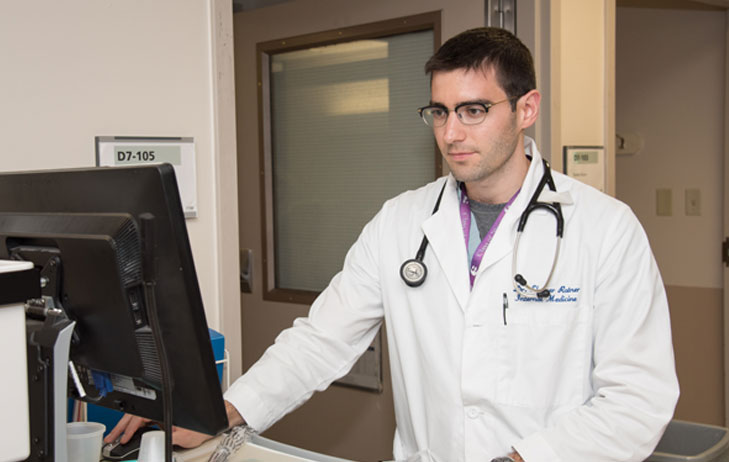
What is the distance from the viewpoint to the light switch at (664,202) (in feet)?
11.3

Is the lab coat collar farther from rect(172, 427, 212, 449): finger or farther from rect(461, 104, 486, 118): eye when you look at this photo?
rect(172, 427, 212, 449): finger

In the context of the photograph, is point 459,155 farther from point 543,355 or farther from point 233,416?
point 233,416

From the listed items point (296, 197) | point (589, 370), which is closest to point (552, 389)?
point (589, 370)

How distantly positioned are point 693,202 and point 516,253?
7.51 feet

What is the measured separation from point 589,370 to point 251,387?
0.71 metres

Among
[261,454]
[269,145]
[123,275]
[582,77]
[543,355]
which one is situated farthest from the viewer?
[269,145]

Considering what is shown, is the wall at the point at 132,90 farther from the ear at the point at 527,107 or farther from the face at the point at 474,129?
the ear at the point at 527,107

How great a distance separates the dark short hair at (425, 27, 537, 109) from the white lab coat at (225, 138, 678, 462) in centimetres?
18

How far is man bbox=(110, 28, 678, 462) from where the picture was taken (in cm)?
136

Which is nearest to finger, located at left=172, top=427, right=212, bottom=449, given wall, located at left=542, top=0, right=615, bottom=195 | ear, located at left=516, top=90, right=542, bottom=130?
ear, located at left=516, top=90, right=542, bottom=130

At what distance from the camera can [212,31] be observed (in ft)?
5.74

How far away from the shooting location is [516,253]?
149cm

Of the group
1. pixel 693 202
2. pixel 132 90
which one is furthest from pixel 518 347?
pixel 693 202

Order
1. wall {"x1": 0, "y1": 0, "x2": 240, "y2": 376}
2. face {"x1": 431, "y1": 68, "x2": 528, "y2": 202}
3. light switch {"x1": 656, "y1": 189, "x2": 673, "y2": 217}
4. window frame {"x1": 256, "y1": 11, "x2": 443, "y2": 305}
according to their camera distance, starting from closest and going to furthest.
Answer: wall {"x1": 0, "y1": 0, "x2": 240, "y2": 376} → face {"x1": 431, "y1": 68, "x2": 528, "y2": 202} → window frame {"x1": 256, "y1": 11, "x2": 443, "y2": 305} → light switch {"x1": 656, "y1": 189, "x2": 673, "y2": 217}
